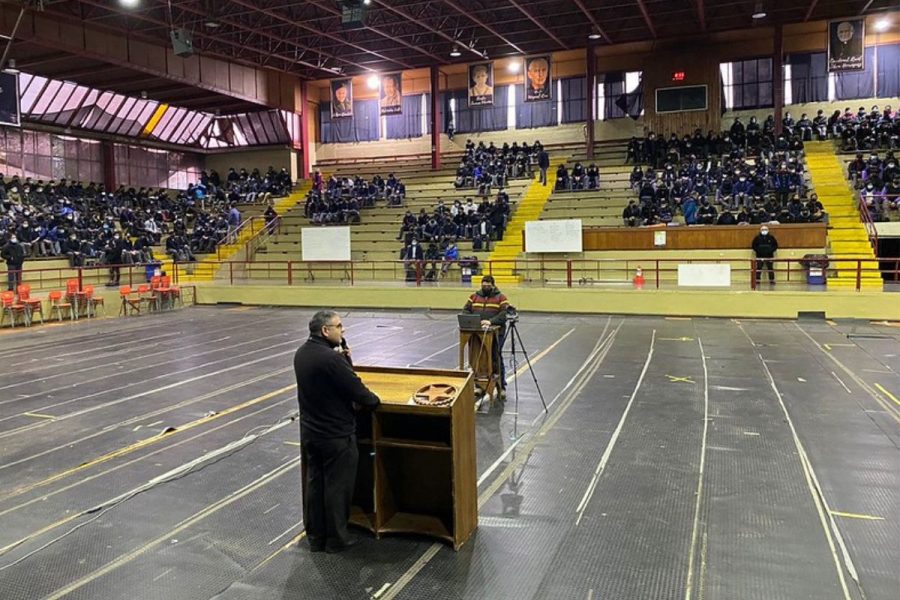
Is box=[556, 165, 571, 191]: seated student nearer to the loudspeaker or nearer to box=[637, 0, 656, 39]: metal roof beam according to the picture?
box=[637, 0, 656, 39]: metal roof beam

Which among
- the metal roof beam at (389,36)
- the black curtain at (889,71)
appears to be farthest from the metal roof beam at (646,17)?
the metal roof beam at (389,36)

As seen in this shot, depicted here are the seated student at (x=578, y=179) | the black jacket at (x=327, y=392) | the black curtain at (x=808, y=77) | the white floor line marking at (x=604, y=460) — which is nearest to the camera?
the black jacket at (x=327, y=392)

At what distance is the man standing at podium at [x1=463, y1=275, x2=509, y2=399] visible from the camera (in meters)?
8.13

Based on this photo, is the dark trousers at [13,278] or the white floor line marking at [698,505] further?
the dark trousers at [13,278]

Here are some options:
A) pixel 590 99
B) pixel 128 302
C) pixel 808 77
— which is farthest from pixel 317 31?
pixel 808 77

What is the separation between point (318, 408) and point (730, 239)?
17.8 m

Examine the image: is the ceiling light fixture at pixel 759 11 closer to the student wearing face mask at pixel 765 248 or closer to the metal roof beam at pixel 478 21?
the metal roof beam at pixel 478 21

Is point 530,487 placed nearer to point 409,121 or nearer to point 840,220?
point 840,220

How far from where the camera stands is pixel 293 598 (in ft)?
12.4

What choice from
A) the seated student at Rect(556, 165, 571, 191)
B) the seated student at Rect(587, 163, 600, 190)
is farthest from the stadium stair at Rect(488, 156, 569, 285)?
the seated student at Rect(587, 163, 600, 190)

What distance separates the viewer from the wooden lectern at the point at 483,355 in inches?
314

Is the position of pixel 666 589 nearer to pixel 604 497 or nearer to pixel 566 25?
pixel 604 497

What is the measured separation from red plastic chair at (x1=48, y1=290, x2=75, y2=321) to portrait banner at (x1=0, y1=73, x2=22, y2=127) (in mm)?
5060

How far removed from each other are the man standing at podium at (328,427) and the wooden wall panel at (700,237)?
688 inches
